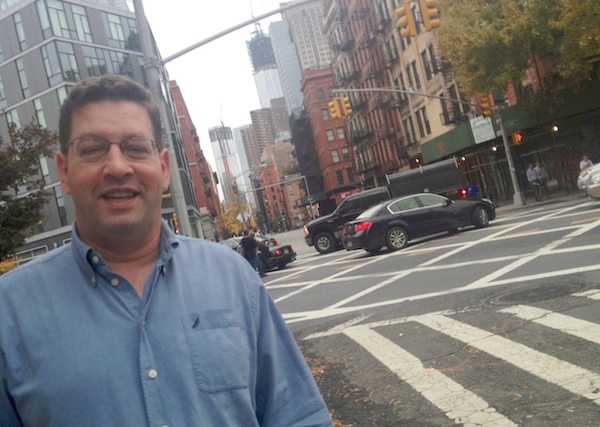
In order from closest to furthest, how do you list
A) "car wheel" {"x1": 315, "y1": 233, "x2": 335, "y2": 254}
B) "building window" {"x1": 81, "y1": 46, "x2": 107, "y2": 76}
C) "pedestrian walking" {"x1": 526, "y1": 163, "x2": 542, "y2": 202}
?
"car wheel" {"x1": 315, "y1": 233, "x2": 335, "y2": 254}
"pedestrian walking" {"x1": 526, "y1": 163, "x2": 542, "y2": 202}
"building window" {"x1": 81, "y1": 46, "x2": 107, "y2": 76}

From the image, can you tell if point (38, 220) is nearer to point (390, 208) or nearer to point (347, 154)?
point (390, 208)

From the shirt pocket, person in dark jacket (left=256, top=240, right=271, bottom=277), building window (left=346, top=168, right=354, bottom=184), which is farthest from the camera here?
building window (left=346, top=168, right=354, bottom=184)

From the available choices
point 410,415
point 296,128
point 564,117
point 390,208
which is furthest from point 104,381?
point 296,128

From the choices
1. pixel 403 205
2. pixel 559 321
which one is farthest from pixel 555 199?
pixel 559 321

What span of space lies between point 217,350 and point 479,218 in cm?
1863

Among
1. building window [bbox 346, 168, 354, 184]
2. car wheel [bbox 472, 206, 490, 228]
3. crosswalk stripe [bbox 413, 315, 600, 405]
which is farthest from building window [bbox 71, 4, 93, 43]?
crosswalk stripe [bbox 413, 315, 600, 405]

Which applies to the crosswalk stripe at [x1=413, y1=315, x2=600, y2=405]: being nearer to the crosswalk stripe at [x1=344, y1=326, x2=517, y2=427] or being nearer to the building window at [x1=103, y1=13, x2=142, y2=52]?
the crosswalk stripe at [x1=344, y1=326, x2=517, y2=427]

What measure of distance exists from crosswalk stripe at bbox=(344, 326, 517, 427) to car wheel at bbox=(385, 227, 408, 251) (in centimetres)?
1095

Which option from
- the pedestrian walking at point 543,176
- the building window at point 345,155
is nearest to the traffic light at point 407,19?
the pedestrian walking at point 543,176

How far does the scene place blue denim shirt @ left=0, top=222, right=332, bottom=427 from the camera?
191 cm

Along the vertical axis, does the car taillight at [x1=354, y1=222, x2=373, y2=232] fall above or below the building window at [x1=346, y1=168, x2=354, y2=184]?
below

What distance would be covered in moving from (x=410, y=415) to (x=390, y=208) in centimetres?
1436

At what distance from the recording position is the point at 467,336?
7.12m

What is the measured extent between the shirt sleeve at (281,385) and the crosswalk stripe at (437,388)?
2797 millimetres
